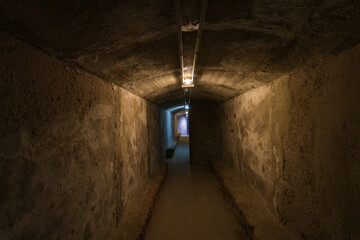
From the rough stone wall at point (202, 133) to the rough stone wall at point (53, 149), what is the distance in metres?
5.24

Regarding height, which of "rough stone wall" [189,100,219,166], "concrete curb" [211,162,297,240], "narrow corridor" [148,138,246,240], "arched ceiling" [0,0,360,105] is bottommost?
"narrow corridor" [148,138,246,240]

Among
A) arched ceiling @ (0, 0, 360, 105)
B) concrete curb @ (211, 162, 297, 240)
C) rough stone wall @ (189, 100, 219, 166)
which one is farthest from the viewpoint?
rough stone wall @ (189, 100, 219, 166)

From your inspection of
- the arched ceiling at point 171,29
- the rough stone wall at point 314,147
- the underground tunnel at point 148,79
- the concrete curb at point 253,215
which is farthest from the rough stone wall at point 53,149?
the rough stone wall at point 314,147

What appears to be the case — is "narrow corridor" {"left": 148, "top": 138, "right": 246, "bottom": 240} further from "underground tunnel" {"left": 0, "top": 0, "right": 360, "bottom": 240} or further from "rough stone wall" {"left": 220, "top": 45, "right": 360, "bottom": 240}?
"rough stone wall" {"left": 220, "top": 45, "right": 360, "bottom": 240}

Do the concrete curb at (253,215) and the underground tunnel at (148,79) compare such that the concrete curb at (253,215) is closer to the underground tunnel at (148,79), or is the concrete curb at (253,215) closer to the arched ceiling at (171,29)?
the underground tunnel at (148,79)

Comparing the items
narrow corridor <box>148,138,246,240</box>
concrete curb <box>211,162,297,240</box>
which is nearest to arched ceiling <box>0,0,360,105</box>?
concrete curb <box>211,162,297,240</box>

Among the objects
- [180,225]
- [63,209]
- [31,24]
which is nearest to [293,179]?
[180,225]

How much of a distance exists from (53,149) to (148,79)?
78.9 inches

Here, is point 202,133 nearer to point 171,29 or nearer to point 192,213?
point 192,213

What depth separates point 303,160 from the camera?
2.21 metres

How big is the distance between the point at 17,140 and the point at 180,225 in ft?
10.1

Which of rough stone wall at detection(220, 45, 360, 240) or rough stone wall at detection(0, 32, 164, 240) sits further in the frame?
rough stone wall at detection(220, 45, 360, 240)

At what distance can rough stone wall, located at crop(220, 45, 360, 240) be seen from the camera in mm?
1552

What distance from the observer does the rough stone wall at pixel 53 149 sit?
1.14 metres
